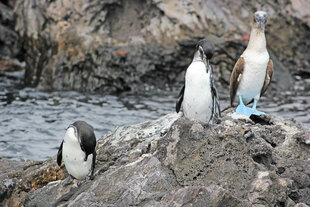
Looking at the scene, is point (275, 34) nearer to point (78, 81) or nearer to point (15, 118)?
point (78, 81)

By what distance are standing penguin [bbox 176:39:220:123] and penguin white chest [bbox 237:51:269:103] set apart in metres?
1.58

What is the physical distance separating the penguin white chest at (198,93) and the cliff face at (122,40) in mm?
7162

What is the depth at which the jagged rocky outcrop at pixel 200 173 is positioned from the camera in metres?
5.38

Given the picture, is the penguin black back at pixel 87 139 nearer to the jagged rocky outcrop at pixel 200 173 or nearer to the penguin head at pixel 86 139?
the penguin head at pixel 86 139

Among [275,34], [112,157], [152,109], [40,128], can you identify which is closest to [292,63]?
[275,34]

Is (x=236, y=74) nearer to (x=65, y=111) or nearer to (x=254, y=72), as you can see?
(x=254, y=72)

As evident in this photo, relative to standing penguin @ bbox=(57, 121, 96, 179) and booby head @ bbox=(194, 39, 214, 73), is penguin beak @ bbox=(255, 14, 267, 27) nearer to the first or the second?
booby head @ bbox=(194, 39, 214, 73)

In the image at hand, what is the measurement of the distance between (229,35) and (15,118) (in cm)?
659

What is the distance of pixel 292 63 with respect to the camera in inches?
653

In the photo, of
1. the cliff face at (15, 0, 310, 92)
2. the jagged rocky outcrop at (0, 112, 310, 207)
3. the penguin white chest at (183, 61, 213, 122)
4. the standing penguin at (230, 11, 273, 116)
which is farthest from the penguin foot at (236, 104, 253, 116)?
the cliff face at (15, 0, 310, 92)

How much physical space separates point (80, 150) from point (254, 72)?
3314 mm

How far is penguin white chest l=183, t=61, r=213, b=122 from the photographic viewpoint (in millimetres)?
6926

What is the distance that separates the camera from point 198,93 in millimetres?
7016

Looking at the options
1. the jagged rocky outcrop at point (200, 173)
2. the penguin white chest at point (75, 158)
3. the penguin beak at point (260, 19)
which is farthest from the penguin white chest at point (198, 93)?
the penguin beak at point (260, 19)
